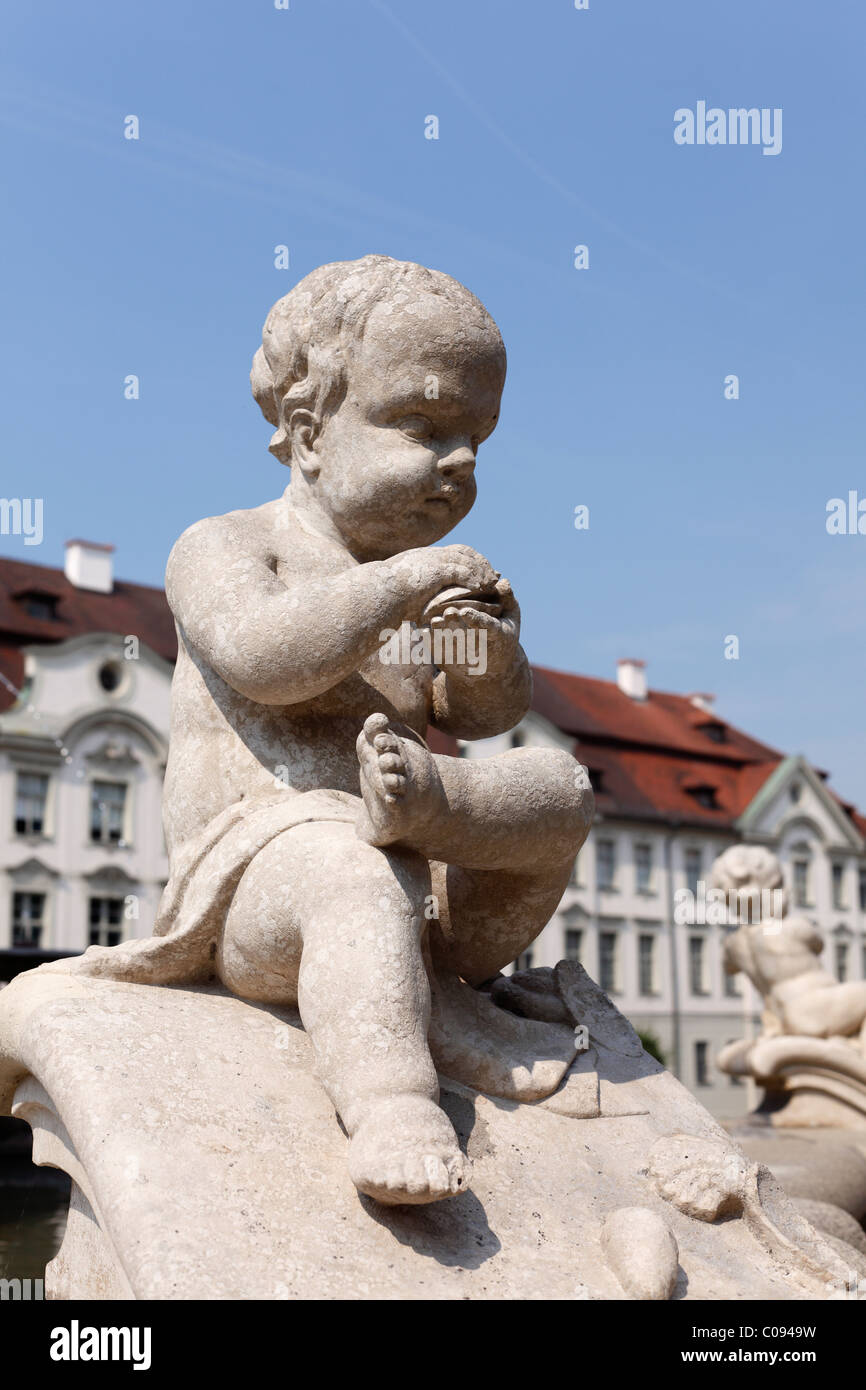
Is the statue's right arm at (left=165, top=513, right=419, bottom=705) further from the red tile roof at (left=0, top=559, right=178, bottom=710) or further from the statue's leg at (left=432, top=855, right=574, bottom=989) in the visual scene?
the red tile roof at (left=0, top=559, right=178, bottom=710)

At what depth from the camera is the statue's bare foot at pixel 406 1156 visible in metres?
2.17

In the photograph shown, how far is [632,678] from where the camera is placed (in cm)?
4528

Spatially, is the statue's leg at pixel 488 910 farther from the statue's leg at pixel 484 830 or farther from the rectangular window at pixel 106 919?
the rectangular window at pixel 106 919

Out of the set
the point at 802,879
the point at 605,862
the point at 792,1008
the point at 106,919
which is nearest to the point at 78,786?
the point at 106,919

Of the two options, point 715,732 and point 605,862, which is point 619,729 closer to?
point 605,862

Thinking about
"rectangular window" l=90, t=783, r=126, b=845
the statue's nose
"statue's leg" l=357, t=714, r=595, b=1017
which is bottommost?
"statue's leg" l=357, t=714, r=595, b=1017

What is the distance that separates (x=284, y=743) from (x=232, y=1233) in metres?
1.11

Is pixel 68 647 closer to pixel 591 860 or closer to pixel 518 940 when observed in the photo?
pixel 591 860

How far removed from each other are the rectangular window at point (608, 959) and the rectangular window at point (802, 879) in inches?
299

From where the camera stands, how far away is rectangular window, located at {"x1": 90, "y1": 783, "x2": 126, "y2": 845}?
30.3 meters

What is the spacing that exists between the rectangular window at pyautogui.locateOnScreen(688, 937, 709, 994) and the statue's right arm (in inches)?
1560

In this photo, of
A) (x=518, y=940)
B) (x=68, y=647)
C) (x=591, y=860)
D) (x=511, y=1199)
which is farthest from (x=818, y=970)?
(x=591, y=860)

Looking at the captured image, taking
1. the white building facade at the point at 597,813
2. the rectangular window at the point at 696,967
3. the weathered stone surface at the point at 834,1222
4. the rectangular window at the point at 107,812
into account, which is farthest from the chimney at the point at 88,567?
the weathered stone surface at the point at 834,1222

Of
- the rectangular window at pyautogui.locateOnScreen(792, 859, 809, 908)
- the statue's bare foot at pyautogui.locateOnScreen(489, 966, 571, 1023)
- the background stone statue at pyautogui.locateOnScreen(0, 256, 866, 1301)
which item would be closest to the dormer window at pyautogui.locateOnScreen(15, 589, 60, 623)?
the rectangular window at pyautogui.locateOnScreen(792, 859, 809, 908)
